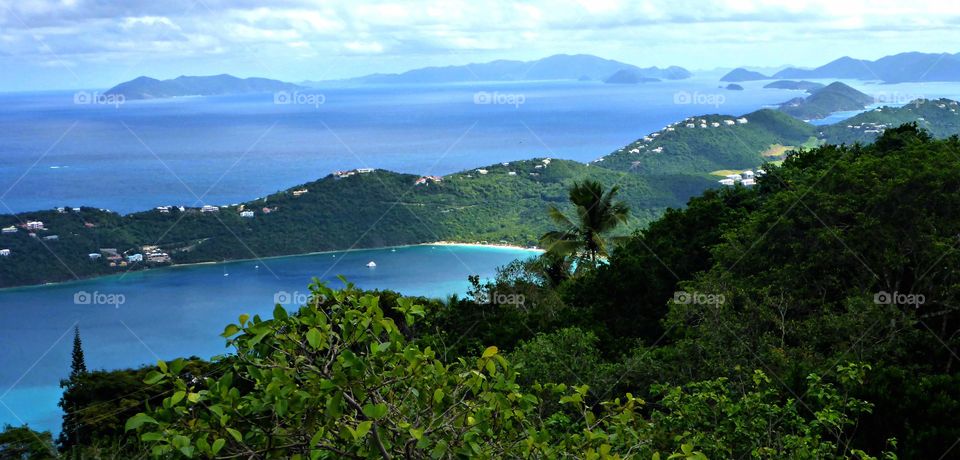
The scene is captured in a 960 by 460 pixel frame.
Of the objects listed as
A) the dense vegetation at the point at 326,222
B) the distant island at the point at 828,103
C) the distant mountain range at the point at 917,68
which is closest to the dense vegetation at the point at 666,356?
the dense vegetation at the point at 326,222

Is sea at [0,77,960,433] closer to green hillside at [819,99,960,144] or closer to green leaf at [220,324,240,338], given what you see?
green leaf at [220,324,240,338]

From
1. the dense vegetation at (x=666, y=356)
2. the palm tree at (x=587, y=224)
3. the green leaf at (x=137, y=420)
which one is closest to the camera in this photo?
the green leaf at (x=137, y=420)

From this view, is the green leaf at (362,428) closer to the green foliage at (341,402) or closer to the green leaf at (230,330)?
the green foliage at (341,402)

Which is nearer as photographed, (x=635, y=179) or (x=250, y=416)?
(x=250, y=416)

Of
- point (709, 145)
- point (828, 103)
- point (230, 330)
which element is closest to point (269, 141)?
point (709, 145)

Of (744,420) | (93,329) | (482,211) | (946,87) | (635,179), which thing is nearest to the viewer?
(744,420)

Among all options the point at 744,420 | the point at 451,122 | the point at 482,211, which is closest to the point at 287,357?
the point at 744,420

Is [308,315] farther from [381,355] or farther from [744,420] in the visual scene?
[744,420]

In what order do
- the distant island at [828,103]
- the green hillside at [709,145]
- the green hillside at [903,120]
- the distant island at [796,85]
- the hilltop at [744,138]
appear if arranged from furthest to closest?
the distant island at [796,85]
the distant island at [828,103]
the green hillside at [903,120]
the hilltop at [744,138]
the green hillside at [709,145]
